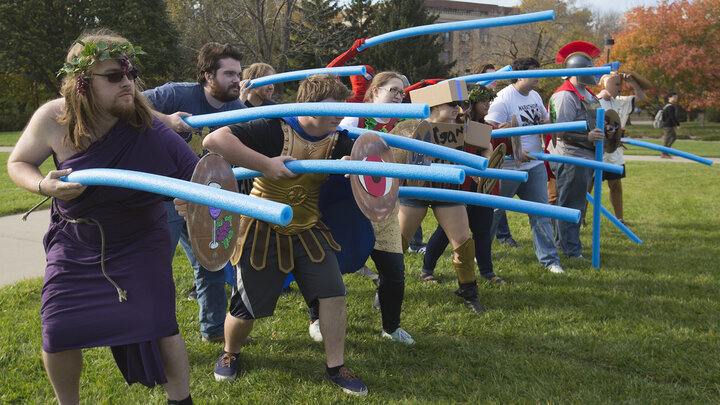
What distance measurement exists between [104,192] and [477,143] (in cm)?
320

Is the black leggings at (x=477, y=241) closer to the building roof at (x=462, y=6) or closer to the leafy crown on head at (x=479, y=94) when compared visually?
the leafy crown on head at (x=479, y=94)

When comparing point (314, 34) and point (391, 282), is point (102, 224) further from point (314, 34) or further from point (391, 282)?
point (314, 34)

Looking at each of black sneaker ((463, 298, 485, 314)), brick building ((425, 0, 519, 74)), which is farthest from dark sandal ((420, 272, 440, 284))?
brick building ((425, 0, 519, 74))

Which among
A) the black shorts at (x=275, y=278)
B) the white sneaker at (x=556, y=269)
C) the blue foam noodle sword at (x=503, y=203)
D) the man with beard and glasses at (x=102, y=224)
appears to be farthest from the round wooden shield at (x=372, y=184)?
the white sneaker at (x=556, y=269)

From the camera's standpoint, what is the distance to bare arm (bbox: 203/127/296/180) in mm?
2742

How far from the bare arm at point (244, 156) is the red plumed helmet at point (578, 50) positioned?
487 cm

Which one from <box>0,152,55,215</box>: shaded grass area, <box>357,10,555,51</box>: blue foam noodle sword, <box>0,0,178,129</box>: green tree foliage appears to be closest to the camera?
<box>357,10,555,51</box>: blue foam noodle sword

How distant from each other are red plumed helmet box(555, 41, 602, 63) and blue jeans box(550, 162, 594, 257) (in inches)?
49.0

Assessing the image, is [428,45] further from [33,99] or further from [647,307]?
[647,307]

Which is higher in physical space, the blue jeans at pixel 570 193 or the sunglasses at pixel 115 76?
the sunglasses at pixel 115 76

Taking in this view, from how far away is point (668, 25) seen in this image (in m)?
29.0

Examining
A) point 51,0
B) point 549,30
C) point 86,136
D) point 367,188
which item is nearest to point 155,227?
point 86,136

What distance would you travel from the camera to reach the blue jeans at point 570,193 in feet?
21.1

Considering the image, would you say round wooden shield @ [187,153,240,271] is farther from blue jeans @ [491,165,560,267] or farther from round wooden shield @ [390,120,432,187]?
blue jeans @ [491,165,560,267]
